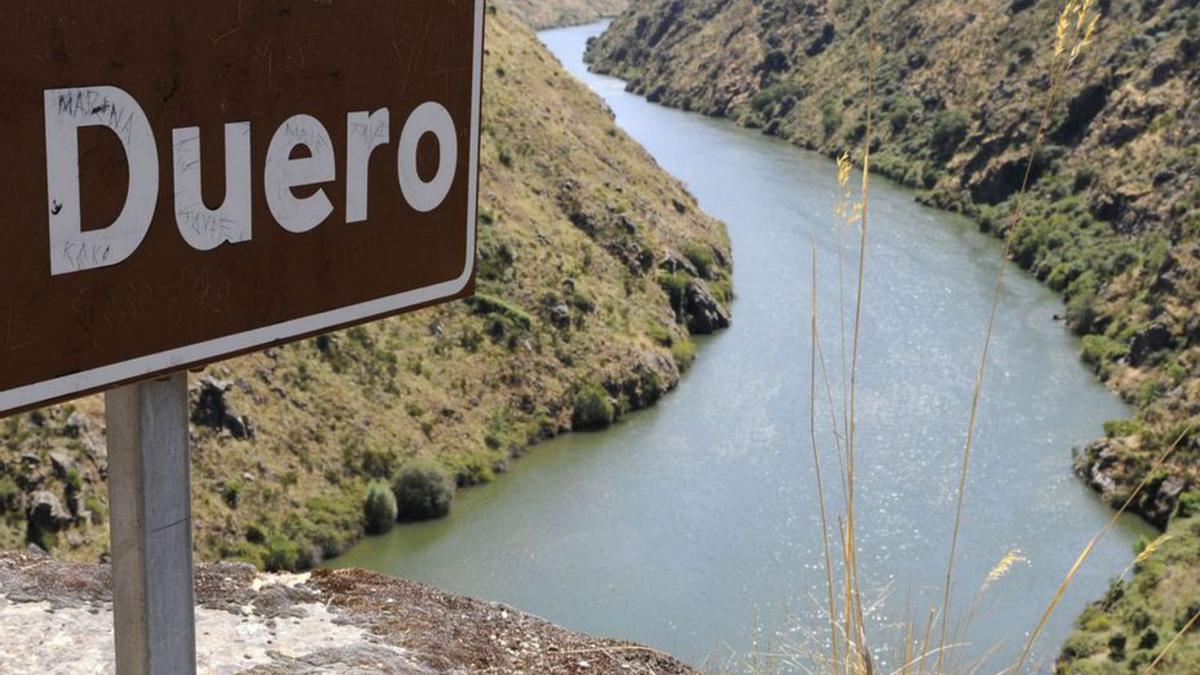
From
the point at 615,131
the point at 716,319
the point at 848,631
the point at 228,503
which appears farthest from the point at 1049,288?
the point at 848,631

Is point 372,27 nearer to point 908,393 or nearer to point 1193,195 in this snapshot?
point 908,393

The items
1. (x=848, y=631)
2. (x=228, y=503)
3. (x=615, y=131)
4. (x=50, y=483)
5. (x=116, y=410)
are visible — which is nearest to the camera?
(x=116, y=410)

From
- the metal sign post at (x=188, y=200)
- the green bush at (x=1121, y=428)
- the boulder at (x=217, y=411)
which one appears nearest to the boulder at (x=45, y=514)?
the boulder at (x=217, y=411)

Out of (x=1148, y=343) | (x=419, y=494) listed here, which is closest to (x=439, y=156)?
(x=419, y=494)

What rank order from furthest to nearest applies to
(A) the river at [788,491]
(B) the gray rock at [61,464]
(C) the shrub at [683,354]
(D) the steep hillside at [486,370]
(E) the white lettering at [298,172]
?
(C) the shrub at [683,354] < (A) the river at [788,491] < (D) the steep hillside at [486,370] < (B) the gray rock at [61,464] < (E) the white lettering at [298,172]

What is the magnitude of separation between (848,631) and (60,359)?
152 centimetres

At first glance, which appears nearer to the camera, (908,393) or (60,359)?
(60,359)

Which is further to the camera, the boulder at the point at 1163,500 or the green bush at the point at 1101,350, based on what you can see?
the green bush at the point at 1101,350

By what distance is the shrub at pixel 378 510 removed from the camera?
2306cm

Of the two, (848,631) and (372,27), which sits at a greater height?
(372,27)

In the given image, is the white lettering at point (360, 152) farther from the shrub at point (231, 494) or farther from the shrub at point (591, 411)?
the shrub at point (591, 411)

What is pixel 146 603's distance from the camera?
5.79ft

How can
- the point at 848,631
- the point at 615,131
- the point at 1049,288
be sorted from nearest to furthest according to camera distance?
1. the point at 848,631
2. the point at 1049,288
3. the point at 615,131

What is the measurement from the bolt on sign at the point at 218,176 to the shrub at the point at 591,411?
84.6 feet
